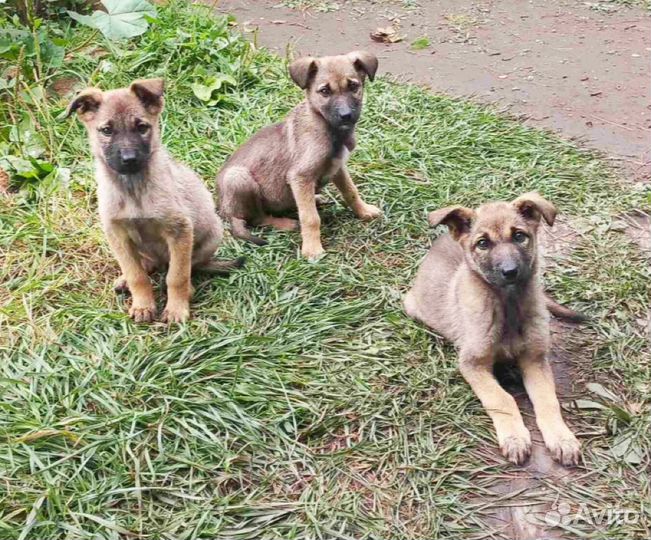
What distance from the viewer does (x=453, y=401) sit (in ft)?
14.9

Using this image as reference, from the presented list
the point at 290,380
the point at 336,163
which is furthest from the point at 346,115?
the point at 290,380

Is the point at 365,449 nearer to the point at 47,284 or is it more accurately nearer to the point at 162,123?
the point at 47,284

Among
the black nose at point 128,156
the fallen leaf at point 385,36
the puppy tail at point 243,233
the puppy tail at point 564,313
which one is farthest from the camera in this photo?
the fallen leaf at point 385,36

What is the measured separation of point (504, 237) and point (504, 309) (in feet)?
1.46

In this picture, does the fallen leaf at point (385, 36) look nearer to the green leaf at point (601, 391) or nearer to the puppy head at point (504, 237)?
the puppy head at point (504, 237)

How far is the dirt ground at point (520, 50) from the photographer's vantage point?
8.09m

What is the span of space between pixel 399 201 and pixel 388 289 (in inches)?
53.3

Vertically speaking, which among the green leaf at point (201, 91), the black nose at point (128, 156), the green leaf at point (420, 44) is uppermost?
the black nose at point (128, 156)

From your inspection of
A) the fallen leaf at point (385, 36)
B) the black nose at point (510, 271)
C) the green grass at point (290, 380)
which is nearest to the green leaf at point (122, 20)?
the green grass at point (290, 380)

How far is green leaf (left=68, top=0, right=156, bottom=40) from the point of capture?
6773 mm

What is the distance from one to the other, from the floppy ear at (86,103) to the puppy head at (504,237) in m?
2.31

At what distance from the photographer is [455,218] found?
4.66m

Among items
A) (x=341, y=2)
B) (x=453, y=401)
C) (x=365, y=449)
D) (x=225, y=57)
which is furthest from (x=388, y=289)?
(x=341, y=2)

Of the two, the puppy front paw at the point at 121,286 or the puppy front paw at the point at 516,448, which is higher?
the puppy front paw at the point at 516,448
